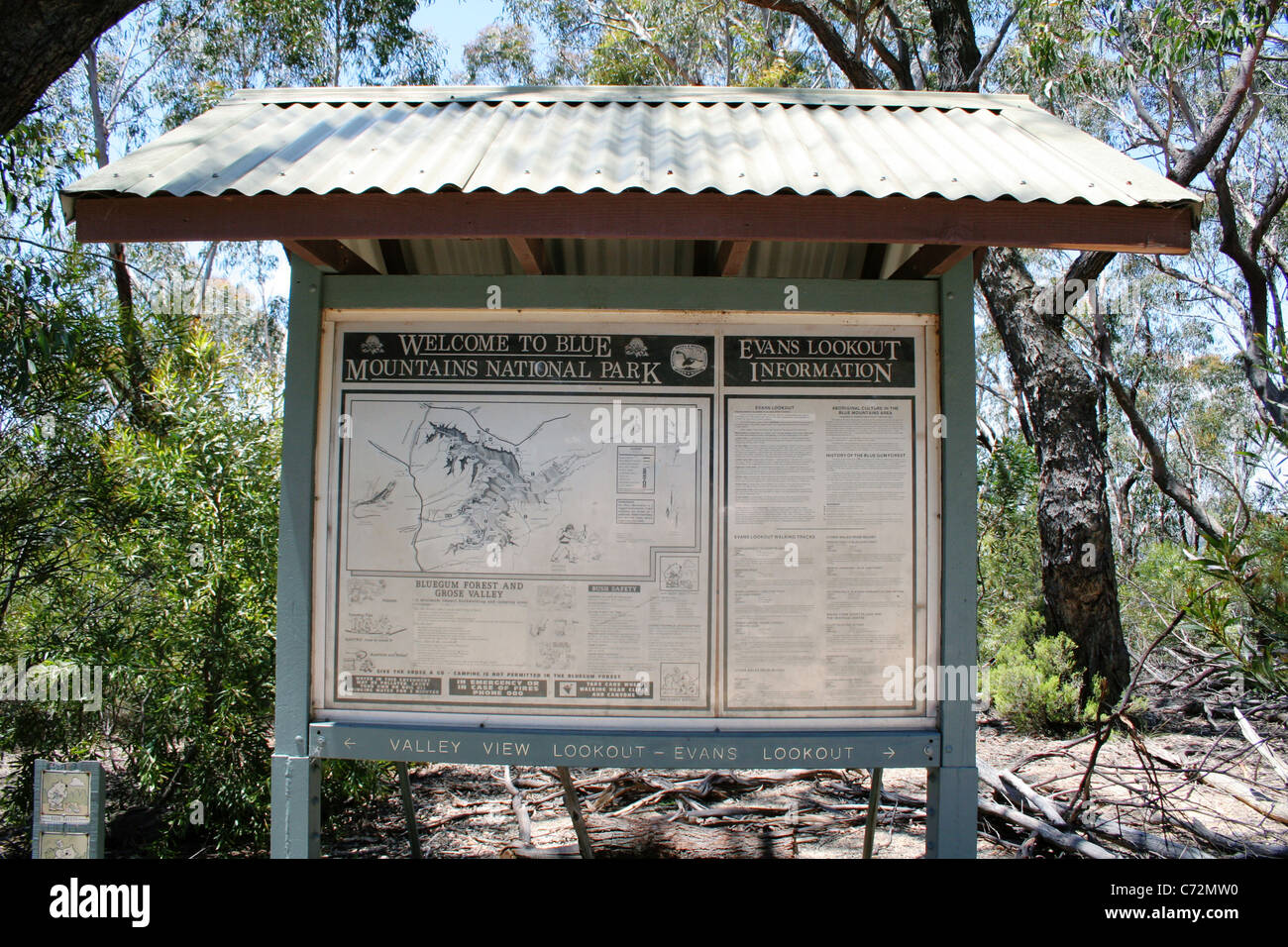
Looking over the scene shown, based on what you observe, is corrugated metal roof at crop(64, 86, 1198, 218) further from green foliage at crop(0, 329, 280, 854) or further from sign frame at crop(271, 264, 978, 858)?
green foliage at crop(0, 329, 280, 854)

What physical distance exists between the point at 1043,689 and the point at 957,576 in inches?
191

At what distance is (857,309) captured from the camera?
10.9 feet

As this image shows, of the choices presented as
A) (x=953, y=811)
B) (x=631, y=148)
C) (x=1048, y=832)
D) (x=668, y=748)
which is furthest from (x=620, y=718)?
(x=1048, y=832)

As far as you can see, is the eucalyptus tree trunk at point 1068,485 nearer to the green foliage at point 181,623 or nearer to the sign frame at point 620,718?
the sign frame at point 620,718

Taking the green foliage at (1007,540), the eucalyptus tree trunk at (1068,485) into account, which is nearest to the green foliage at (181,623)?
the eucalyptus tree trunk at (1068,485)

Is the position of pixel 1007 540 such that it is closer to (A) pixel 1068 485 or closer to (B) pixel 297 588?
(A) pixel 1068 485

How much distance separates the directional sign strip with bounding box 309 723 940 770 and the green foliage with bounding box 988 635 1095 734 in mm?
4848

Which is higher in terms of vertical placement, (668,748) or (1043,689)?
(668,748)

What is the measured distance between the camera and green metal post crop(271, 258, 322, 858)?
326 cm

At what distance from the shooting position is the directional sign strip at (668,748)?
10.4 ft

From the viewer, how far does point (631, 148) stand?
10.3 ft

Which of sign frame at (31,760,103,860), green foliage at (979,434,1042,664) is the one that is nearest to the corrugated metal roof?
sign frame at (31,760,103,860)

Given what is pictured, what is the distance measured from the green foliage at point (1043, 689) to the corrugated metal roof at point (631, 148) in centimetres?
529

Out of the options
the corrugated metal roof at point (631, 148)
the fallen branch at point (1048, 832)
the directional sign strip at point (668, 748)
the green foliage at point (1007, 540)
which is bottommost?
the fallen branch at point (1048, 832)
